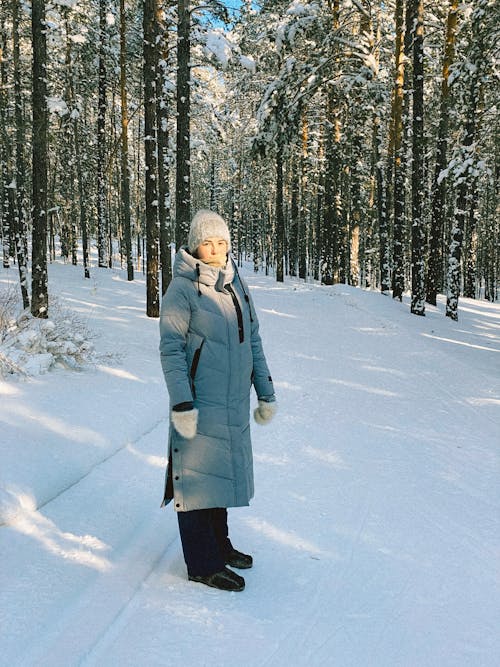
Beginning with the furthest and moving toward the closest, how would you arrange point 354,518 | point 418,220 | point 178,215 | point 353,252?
point 353,252
point 418,220
point 178,215
point 354,518

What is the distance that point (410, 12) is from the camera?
1577 centimetres

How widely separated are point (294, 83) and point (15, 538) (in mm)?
15009

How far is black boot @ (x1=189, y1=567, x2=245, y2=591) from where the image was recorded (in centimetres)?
311

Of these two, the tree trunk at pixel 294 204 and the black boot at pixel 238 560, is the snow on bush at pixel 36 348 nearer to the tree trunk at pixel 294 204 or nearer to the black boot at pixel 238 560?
the black boot at pixel 238 560

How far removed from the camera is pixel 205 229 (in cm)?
309

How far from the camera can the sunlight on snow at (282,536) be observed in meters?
3.62

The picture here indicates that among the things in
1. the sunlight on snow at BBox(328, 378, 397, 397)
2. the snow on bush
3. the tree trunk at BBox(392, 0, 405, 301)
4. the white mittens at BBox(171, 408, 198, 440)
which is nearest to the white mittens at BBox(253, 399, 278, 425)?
the white mittens at BBox(171, 408, 198, 440)

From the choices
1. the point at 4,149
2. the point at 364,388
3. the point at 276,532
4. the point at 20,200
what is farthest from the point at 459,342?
the point at 4,149

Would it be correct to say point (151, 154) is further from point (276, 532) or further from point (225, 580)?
point (225, 580)

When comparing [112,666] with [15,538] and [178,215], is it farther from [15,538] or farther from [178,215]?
[178,215]

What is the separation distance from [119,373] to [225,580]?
5.05 meters

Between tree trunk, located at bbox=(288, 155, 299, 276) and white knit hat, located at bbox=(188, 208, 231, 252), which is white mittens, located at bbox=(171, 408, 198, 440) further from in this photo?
tree trunk, located at bbox=(288, 155, 299, 276)

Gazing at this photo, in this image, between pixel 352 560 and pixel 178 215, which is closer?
pixel 352 560

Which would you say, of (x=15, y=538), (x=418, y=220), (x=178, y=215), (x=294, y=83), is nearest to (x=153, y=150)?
(x=178, y=215)
